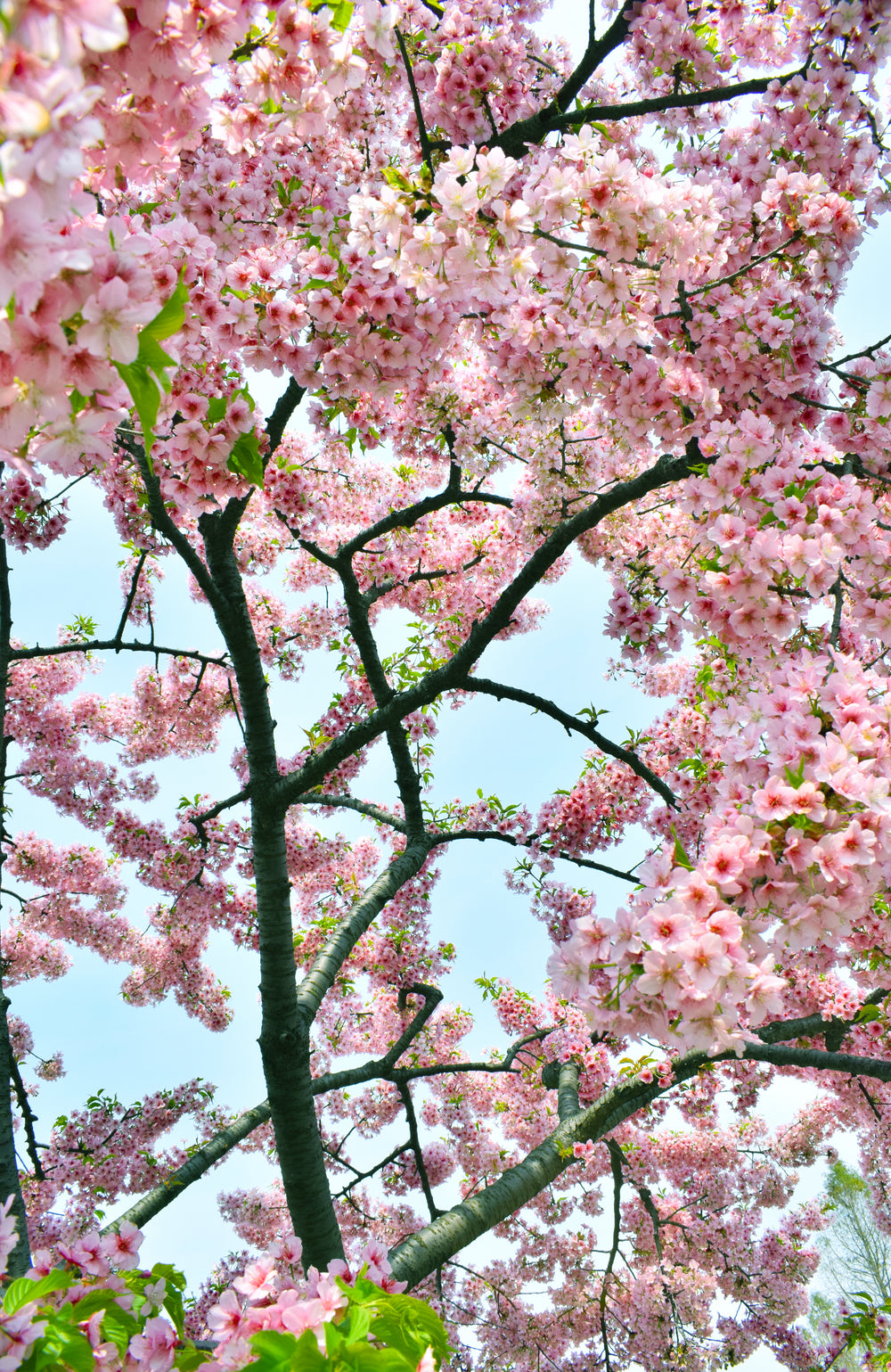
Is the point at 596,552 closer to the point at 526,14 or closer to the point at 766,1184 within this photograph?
the point at 526,14

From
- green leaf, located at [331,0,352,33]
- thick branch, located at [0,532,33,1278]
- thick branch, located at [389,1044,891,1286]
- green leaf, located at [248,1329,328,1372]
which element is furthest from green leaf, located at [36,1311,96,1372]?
green leaf, located at [331,0,352,33]

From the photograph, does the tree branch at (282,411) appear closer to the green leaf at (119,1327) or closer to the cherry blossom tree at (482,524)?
the cherry blossom tree at (482,524)

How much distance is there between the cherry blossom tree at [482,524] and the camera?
168 centimetres

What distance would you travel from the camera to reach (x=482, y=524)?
920 cm

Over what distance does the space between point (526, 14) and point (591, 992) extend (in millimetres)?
5820

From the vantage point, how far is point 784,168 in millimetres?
3340

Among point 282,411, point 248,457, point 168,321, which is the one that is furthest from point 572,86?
point 168,321

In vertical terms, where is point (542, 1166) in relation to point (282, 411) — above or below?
below

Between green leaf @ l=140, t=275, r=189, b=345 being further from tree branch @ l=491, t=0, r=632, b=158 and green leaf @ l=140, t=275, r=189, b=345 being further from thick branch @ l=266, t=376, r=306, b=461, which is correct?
tree branch @ l=491, t=0, r=632, b=158

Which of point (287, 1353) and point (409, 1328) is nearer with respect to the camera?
point (287, 1353)

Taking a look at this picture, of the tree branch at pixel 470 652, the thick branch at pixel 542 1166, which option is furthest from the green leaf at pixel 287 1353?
the tree branch at pixel 470 652

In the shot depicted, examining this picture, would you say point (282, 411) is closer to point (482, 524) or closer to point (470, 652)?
point (470, 652)

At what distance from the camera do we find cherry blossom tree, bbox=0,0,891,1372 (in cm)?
168

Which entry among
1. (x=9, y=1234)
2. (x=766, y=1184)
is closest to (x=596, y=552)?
(x=9, y=1234)
